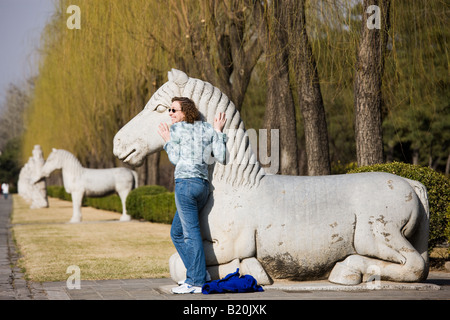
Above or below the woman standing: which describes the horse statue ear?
above

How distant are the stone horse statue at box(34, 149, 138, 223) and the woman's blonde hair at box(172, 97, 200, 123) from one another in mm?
14081

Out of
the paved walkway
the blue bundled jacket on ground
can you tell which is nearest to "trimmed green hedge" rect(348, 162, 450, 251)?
Result: the paved walkway

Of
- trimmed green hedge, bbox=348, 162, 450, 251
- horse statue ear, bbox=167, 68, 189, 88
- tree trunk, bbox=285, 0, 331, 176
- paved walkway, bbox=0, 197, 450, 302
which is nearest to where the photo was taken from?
paved walkway, bbox=0, 197, 450, 302

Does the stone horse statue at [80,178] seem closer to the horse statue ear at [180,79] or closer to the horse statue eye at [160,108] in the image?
the horse statue eye at [160,108]

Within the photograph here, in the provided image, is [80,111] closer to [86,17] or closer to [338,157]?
[86,17]

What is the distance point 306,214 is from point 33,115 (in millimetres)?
33018

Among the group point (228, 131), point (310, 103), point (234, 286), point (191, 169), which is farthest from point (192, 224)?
point (310, 103)

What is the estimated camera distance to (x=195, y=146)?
18.2 ft

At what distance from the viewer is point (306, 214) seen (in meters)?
5.50

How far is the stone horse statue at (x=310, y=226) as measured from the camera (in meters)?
5.46

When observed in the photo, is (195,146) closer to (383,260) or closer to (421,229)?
(383,260)

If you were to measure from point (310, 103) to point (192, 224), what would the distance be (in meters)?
4.49

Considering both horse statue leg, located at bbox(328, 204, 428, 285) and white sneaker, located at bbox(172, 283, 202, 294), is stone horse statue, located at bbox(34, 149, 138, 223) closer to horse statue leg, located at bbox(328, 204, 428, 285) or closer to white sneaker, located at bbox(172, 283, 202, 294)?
white sneaker, located at bbox(172, 283, 202, 294)

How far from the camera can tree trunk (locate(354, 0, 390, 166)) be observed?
7961 mm
